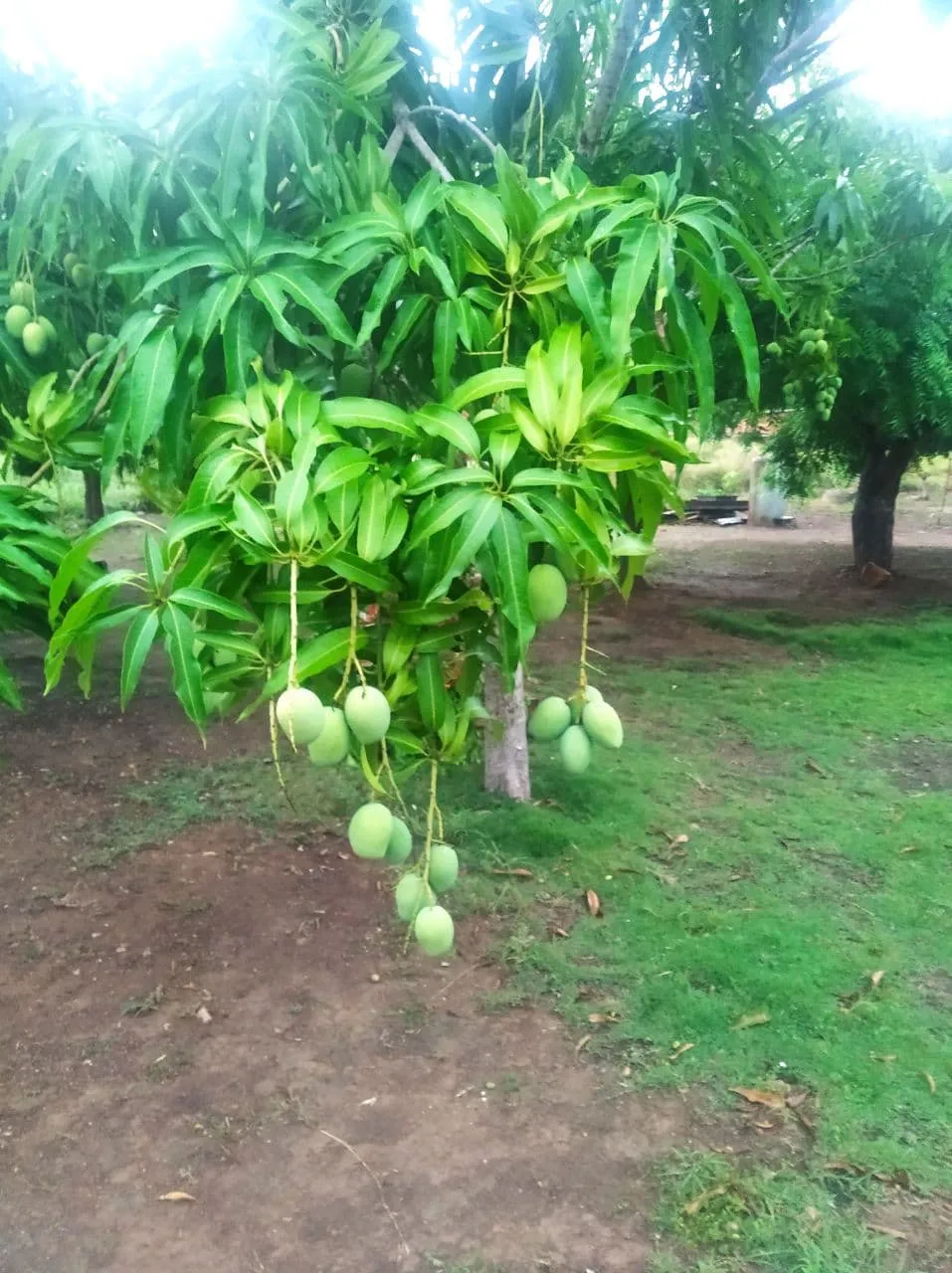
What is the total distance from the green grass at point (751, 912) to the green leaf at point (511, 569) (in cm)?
135

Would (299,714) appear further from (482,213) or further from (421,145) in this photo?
(421,145)

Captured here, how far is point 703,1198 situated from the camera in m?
1.96

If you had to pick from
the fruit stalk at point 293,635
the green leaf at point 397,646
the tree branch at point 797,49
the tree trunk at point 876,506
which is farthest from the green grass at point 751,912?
the tree trunk at point 876,506

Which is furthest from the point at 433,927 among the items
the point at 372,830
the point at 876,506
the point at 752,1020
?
the point at 876,506

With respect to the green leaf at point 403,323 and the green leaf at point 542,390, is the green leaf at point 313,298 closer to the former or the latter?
the green leaf at point 403,323

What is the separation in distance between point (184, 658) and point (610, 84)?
232 cm

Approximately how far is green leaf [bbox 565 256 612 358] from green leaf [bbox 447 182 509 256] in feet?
0.29

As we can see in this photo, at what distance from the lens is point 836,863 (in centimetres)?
342

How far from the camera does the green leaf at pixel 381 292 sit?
1.31m

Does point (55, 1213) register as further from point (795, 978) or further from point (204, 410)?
point (795, 978)

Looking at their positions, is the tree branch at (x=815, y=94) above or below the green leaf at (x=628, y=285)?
above

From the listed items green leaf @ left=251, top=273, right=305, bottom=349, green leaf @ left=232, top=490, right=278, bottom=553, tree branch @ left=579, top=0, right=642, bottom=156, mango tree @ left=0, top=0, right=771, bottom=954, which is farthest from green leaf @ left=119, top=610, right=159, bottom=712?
tree branch @ left=579, top=0, right=642, bottom=156

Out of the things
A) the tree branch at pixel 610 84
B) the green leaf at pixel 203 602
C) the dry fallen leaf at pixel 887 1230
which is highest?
the tree branch at pixel 610 84

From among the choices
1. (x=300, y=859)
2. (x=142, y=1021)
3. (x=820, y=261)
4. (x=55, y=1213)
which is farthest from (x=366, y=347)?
(x=820, y=261)
